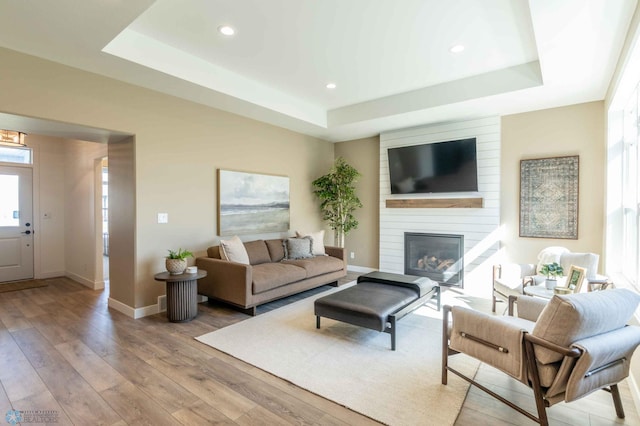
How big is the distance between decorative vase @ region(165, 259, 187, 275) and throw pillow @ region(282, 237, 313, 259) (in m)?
1.86

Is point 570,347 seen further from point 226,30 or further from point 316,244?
point 316,244

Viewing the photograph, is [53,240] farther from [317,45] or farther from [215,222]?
[317,45]

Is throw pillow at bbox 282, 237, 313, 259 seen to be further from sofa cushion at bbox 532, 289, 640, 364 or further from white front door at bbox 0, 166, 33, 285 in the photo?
white front door at bbox 0, 166, 33, 285

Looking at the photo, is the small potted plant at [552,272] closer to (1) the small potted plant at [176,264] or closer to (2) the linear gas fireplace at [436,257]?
(2) the linear gas fireplace at [436,257]

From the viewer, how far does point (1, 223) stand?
18.0 ft

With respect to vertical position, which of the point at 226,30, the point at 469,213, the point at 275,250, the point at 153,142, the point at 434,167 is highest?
the point at 226,30

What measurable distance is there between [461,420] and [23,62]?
4.65 metres

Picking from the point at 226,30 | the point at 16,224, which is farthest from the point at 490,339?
the point at 16,224

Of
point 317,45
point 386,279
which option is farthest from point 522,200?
point 317,45

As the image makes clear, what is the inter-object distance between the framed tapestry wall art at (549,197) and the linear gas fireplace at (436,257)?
40.3 inches

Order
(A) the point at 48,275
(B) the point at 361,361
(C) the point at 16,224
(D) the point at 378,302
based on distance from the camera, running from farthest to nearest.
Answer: (A) the point at 48,275 → (C) the point at 16,224 → (D) the point at 378,302 → (B) the point at 361,361

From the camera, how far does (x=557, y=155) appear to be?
180 inches

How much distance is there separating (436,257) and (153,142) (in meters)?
4.74

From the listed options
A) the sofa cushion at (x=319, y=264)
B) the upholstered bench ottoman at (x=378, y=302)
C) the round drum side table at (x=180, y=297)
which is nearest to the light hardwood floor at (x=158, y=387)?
the round drum side table at (x=180, y=297)
